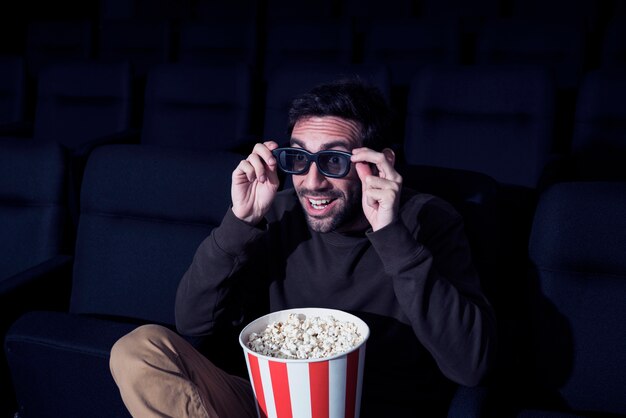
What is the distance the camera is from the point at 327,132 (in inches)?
45.0

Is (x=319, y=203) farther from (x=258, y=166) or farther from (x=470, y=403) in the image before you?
(x=470, y=403)

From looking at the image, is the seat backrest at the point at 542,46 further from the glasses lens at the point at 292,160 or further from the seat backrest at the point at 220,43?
the glasses lens at the point at 292,160

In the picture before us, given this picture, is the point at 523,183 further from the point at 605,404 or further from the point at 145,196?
the point at 145,196

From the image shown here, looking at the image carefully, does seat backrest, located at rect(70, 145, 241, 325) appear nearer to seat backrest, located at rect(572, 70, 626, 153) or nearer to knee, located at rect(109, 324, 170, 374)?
knee, located at rect(109, 324, 170, 374)

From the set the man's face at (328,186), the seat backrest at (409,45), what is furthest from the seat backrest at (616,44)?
the man's face at (328,186)

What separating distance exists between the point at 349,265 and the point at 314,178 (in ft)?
0.59

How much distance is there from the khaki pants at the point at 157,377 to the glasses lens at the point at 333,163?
377mm

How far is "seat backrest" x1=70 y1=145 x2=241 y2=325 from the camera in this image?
4.74 feet

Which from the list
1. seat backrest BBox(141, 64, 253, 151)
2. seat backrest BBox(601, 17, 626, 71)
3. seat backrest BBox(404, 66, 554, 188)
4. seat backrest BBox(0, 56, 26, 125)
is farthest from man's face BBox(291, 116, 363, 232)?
seat backrest BBox(0, 56, 26, 125)

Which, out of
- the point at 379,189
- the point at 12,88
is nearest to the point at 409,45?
the point at 12,88

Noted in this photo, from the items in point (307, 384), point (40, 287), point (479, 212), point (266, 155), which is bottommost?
point (40, 287)

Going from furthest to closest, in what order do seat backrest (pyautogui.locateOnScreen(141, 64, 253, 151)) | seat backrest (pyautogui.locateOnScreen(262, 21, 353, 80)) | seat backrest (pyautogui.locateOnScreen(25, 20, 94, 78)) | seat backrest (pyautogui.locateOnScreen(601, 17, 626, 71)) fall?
seat backrest (pyautogui.locateOnScreen(25, 20, 94, 78))
seat backrest (pyautogui.locateOnScreen(262, 21, 353, 80))
seat backrest (pyautogui.locateOnScreen(601, 17, 626, 71))
seat backrest (pyautogui.locateOnScreen(141, 64, 253, 151))

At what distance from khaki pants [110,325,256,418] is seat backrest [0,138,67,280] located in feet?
2.63

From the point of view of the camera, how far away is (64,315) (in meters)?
1.18
